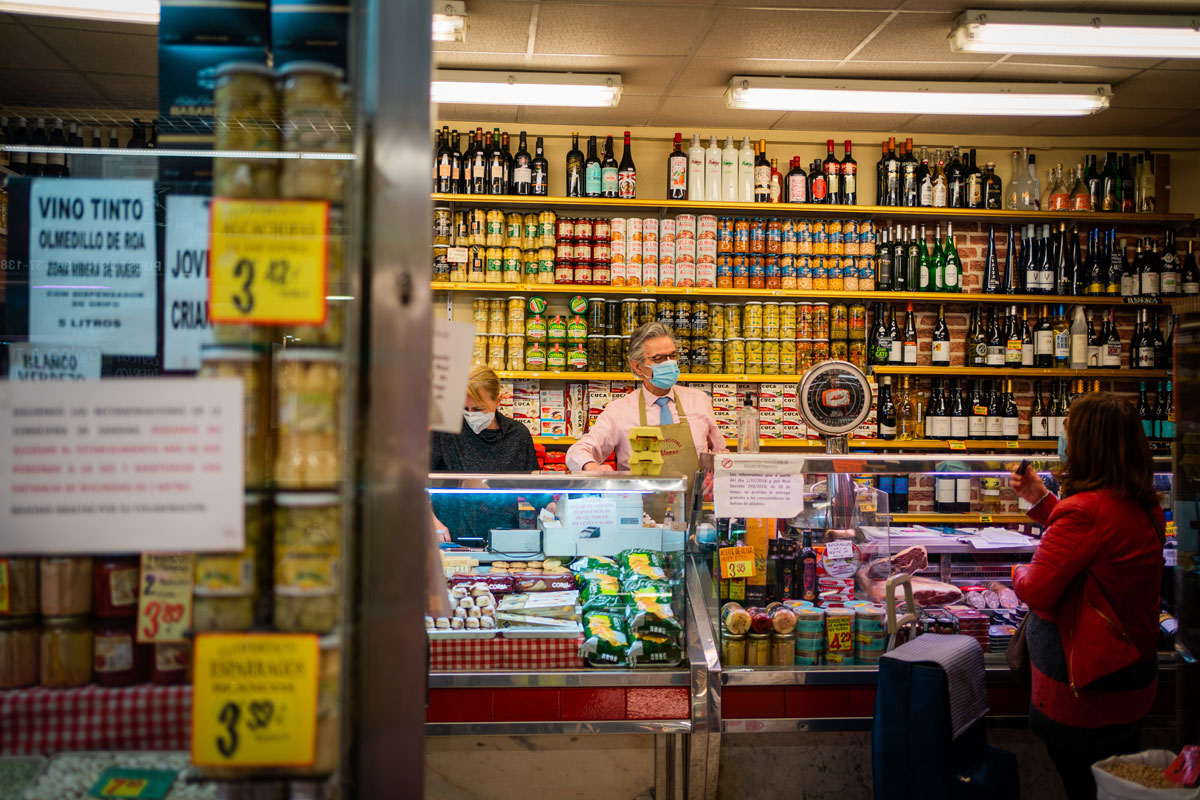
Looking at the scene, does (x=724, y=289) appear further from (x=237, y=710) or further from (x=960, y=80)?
(x=237, y=710)

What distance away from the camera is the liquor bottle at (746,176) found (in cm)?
545

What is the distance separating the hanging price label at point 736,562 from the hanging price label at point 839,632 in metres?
0.30

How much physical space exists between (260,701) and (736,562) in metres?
2.02

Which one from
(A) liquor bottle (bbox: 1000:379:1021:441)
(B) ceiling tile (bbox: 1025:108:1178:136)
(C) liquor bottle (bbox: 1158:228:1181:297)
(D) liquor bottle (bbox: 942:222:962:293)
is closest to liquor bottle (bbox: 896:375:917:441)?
(A) liquor bottle (bbox: 1000:379:1021:441)

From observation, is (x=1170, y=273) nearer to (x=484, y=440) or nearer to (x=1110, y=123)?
(x=1110, y=123)

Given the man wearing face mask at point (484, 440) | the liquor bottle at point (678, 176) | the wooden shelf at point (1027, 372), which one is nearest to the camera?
the man wearing face mask at point (484, 440)

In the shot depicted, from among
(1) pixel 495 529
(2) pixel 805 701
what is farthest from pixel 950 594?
(1) pixel 495 529

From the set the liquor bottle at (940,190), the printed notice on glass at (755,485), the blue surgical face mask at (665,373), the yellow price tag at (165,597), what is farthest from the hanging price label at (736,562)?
the liquor bottle at (940,190)

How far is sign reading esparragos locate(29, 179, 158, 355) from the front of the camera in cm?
101

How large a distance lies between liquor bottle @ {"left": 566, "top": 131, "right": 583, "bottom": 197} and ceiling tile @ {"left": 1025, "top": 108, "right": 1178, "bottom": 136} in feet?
10.2

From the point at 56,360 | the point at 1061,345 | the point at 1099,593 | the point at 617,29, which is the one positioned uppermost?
the point at 617,29

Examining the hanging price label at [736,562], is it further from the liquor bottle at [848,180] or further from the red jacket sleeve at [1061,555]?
the liquor bottle at [848,180]

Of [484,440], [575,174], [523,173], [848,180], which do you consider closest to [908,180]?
[848,180]

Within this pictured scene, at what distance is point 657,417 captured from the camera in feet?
13.7
